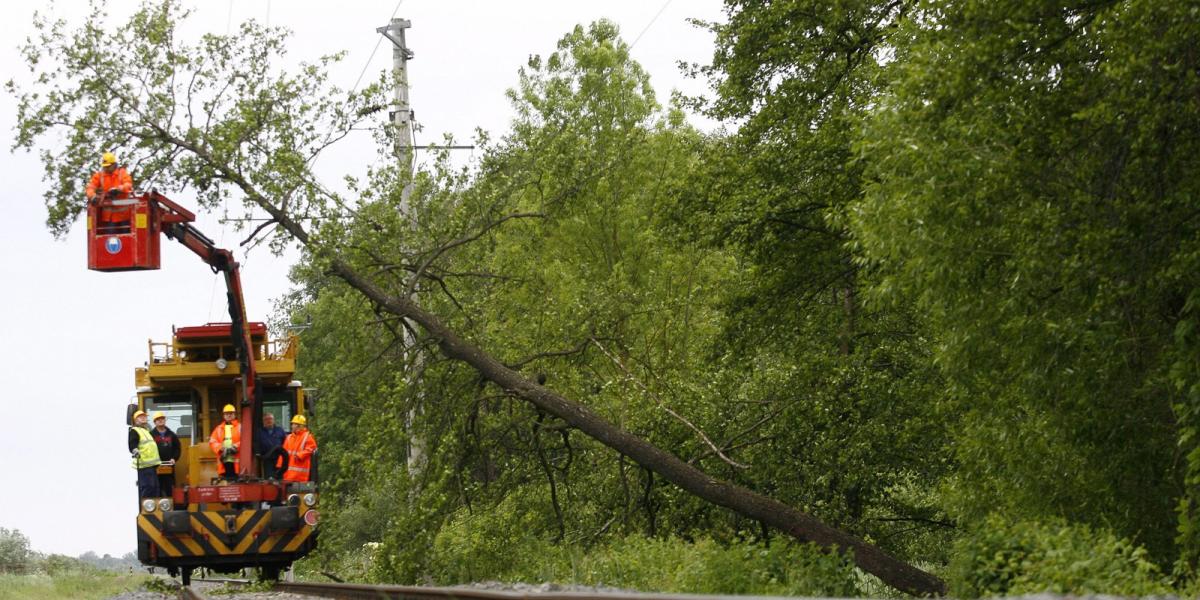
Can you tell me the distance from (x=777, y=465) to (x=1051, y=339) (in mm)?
8784

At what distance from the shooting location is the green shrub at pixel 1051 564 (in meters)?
10.4

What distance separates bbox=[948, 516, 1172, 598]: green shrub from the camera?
34.1ft

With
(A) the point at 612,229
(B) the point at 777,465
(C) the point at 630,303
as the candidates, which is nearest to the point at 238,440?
(C) the point at 630,303

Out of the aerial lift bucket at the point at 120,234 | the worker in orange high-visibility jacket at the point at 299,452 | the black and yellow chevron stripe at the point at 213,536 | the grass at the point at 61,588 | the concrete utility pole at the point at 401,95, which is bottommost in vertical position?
the grass at the point at 61,588

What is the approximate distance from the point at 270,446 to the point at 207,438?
974 mm

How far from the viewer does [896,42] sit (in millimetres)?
16859

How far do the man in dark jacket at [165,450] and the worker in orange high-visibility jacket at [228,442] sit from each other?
0.54m

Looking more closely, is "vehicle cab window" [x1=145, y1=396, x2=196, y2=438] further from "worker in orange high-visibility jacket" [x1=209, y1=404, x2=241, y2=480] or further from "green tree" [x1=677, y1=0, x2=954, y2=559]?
"green tree" [x1=677, y1=0, x2=954, y2=559]

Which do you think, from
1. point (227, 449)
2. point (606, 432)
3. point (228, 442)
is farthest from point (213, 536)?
point (606, 432)

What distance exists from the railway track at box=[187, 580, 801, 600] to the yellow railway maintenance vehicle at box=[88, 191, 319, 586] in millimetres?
893

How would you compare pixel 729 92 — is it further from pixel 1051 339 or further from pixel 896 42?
pixel 1051 339

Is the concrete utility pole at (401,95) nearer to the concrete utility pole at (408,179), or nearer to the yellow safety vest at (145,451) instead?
the concrete utility pole at (408,179)

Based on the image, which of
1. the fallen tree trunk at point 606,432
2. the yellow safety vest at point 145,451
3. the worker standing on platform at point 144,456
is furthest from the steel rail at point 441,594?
the fallen tree trunk at point 606,432

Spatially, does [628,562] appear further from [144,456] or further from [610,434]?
[144,456]
